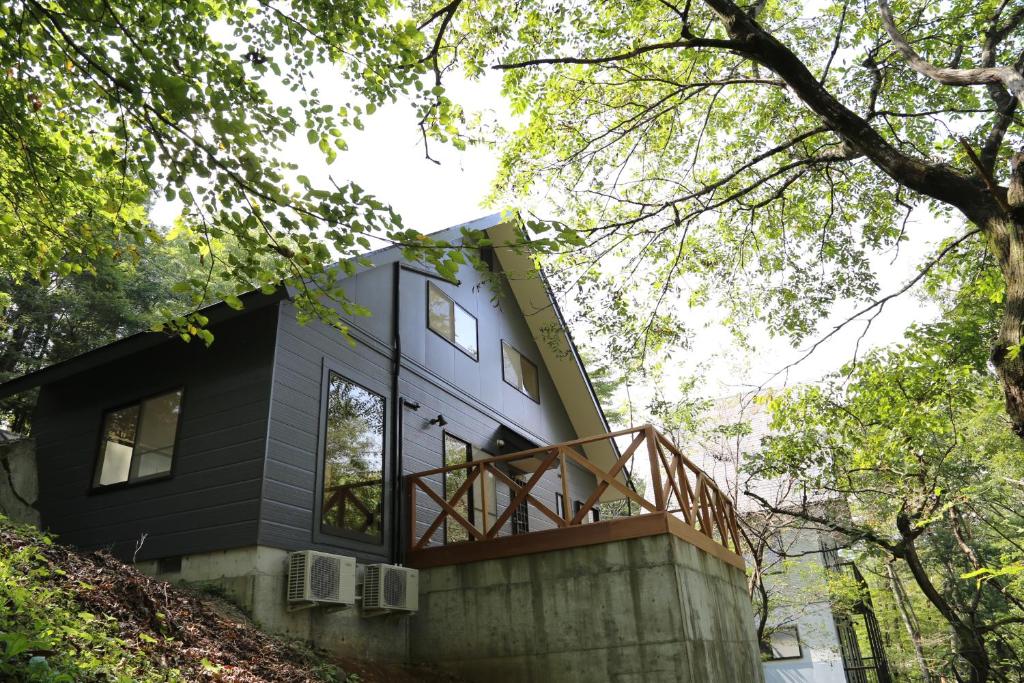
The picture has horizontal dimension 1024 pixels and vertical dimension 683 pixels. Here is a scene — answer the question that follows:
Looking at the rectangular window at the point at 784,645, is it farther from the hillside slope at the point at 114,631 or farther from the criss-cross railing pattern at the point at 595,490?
the hillside slope at the point at 114,631

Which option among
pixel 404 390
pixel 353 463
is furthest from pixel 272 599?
pixel 404 390

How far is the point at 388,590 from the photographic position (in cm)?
739

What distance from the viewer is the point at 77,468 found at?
8625 millimetres

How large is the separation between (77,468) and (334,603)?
4.25m

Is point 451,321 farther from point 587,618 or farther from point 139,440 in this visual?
point 587,618

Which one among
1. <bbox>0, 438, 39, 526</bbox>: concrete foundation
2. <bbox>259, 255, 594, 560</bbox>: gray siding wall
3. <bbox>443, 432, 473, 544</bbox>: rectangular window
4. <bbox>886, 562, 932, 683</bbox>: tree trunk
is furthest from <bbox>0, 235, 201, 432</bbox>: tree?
<bbox>886, 562, 932, 683</bbox>: tree trunk

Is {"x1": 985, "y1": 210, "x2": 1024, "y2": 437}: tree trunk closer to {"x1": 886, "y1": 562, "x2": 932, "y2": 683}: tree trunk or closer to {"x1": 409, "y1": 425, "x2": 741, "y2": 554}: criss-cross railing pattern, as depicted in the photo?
{"x1": 409, "y1": 425, "x2": 741, "y2": 554}: criss-cross railing pattern

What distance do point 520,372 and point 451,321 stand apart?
8.51 feet

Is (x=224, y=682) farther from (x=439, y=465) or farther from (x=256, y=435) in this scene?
(x=439, y=465)

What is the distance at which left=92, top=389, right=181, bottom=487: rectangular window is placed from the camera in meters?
7.98

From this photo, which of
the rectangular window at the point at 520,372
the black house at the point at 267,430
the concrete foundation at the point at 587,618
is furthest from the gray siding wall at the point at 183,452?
the rectangular window at the point at 520,372

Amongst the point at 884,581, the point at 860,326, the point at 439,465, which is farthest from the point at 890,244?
the point at 884,581

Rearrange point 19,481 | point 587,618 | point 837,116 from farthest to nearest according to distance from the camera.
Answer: point 19,481 < point 587,618 < point 837,116

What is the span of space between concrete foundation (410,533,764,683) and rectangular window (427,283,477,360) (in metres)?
4.02
